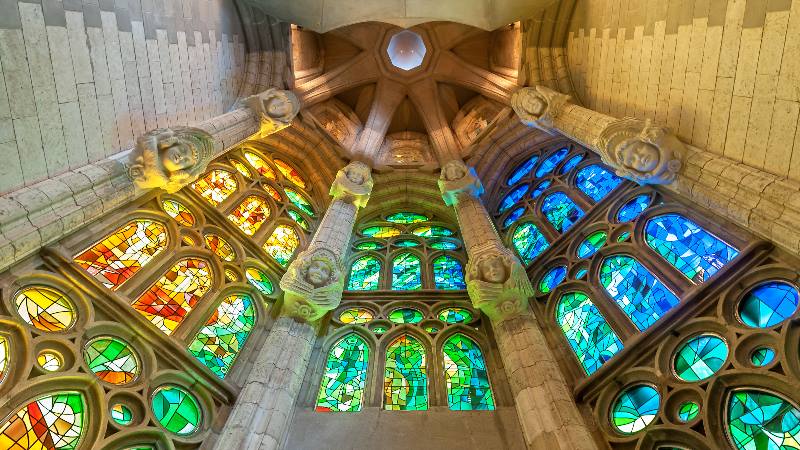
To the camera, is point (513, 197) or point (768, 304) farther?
point (513, 197)

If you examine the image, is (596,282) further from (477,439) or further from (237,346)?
(237,346)

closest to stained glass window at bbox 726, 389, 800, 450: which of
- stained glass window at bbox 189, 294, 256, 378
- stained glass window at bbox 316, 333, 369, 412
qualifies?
stained glass window at bbox 316, 333, 369, 412

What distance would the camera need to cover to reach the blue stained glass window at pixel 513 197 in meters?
12.3

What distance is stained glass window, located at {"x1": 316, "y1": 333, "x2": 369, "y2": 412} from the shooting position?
7.05 meters

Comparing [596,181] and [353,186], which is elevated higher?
[353,186]

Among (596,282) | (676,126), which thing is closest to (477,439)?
(596,282)

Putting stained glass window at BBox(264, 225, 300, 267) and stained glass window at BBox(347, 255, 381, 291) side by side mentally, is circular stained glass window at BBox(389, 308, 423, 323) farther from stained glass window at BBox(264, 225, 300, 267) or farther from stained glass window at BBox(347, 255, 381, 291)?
stained glass window at BBox(264, 225, 300, 267)

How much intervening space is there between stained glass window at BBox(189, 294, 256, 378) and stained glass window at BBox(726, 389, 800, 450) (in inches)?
231

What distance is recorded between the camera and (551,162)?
1218 cm

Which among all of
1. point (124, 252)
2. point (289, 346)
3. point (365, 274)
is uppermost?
point (365, 274)

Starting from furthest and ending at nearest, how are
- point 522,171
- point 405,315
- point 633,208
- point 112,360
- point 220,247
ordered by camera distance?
point 522,171, point 405,315, point 220,247, point 633,208, point 112,360

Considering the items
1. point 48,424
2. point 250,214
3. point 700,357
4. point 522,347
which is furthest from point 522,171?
point 48,424

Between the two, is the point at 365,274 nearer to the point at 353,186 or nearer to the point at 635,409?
the point at 353,186

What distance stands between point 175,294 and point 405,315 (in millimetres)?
3851
